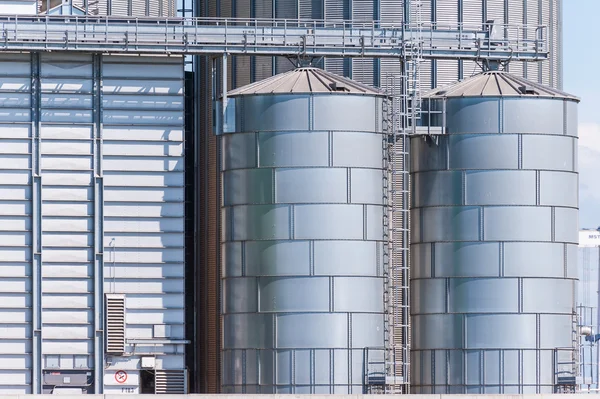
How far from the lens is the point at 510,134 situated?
61062 millimetres

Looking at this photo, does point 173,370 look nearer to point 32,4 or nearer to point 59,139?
point 59,139

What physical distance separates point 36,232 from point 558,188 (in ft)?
69.6

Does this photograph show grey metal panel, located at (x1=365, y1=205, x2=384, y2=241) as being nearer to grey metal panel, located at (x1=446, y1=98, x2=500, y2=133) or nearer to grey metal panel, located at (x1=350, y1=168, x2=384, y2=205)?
grey metal panel, located at (x1=350, y1=168, x2=384, y2=205)

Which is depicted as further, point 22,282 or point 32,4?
point 32,4

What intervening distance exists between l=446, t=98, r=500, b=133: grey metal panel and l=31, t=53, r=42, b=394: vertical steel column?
55.0 ft

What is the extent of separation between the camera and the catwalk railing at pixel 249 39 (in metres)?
61.2

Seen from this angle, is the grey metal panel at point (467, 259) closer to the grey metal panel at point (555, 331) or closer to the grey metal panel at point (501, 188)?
the grey metal panel at point (501, 188)

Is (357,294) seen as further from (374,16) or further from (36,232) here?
(374,16)

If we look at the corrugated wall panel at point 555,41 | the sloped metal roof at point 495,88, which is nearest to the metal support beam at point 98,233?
the sloped metal roof at point 495,88

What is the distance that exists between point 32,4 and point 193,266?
1472 cm

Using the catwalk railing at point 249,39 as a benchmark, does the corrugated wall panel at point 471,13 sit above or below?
above

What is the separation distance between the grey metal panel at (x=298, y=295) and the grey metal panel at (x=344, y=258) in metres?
0.54

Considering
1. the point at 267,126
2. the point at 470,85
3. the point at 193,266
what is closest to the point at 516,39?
the point at 470,85

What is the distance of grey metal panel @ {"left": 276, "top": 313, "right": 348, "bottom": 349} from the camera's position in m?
58.9
